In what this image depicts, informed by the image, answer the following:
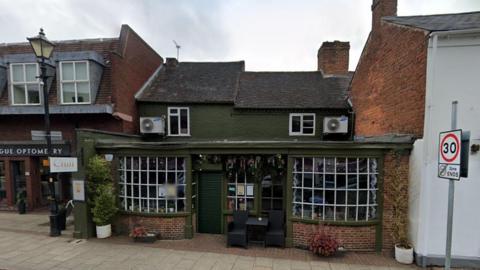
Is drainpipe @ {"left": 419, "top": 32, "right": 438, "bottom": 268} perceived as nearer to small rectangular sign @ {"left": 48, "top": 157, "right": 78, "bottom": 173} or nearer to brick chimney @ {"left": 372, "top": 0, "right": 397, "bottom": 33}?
brick chimney @ {"left": 372, "top": 0, "right": 397, "bottom": 33}

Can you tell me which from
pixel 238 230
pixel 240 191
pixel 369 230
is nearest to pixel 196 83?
pixel 240 191

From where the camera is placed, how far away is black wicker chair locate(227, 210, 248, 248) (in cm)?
701

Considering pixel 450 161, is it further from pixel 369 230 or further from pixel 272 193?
pixel 272 193

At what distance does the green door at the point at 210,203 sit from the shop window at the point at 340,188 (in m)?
2.90

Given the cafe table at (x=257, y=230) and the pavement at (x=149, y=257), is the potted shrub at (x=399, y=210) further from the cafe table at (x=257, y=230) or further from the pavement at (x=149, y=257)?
the cafe table at (x=257, y=230)

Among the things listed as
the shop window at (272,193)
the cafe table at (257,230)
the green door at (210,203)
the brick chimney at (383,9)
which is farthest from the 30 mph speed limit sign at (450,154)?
the brick chimney at (383,9)

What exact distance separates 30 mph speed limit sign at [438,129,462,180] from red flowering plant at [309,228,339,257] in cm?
332

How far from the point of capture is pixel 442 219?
603 centimetres

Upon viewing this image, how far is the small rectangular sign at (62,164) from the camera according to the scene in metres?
7.21

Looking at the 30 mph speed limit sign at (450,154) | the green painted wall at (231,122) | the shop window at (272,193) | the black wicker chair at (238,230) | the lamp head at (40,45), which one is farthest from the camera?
the green painted wall at (231,122)

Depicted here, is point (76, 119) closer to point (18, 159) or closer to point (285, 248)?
point (18, 159)

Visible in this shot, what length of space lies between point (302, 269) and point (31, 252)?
7.48 m

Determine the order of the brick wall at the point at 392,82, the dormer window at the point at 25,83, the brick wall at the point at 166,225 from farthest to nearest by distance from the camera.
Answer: the dormer window at the point at 25,83 → the brick wall at the point at 166,225 → the brick wall at the point at 392,82

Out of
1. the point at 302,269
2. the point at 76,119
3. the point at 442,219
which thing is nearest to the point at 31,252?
the point at 76,119
